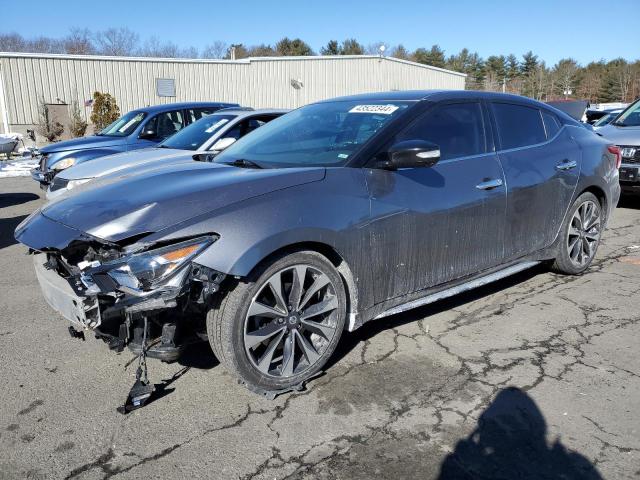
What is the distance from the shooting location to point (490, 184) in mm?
3904

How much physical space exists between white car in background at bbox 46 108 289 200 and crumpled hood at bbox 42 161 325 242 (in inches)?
114

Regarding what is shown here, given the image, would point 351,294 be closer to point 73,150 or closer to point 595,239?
point 595,239

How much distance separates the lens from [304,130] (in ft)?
13.2

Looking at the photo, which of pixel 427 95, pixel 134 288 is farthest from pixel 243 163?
pixel 427 95

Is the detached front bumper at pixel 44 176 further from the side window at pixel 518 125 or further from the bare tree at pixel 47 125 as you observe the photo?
the bare tree at pixel 47 125

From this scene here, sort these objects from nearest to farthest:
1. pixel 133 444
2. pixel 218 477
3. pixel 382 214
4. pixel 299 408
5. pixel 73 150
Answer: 1. pixel 218 477
2. pixel 133 444
3. pixel 299 408
4. pixel 382 214
5. pixel 73 150

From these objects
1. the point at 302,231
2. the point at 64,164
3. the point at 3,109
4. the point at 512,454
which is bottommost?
the point at 512,454

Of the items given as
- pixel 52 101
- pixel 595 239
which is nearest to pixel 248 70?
pixel 52 101

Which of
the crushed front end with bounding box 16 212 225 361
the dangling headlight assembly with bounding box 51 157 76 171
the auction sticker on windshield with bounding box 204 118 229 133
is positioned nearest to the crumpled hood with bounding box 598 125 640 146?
the auction sticker on windshield with bounding box 204 118 229 133

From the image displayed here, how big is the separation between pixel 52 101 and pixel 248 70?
10072 mm

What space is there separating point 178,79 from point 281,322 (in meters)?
26.9

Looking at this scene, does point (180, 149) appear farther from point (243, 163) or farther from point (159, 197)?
point (159, 197)

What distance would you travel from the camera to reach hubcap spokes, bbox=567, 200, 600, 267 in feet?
16.2

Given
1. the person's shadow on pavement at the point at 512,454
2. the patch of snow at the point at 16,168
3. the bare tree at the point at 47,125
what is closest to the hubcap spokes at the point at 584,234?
the person's shadow on pavement at the point at 512,454
